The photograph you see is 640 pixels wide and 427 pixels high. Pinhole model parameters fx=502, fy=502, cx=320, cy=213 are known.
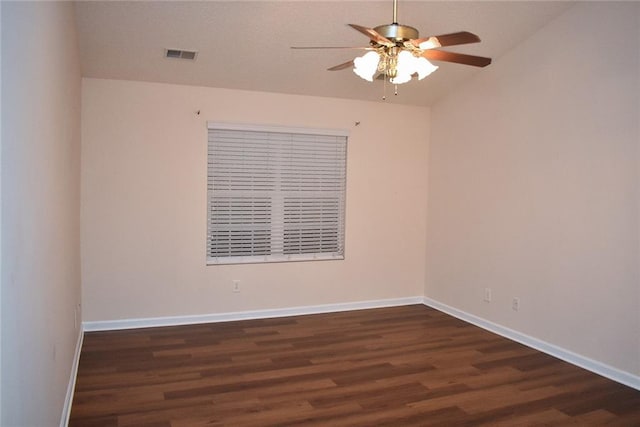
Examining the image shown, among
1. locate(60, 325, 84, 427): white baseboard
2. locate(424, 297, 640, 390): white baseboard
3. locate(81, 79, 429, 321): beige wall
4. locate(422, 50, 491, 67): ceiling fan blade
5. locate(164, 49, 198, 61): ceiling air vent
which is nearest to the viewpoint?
locate(60, 325, 84, 427): white baseboard

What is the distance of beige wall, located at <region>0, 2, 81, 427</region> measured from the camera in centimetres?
141

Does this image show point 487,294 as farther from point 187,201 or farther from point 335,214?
point 187,201

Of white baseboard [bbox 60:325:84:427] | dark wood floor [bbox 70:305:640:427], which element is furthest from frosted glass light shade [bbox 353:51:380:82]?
white baseboard [bbox 60:325:84:427]

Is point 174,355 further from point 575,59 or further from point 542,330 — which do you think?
point 575,59

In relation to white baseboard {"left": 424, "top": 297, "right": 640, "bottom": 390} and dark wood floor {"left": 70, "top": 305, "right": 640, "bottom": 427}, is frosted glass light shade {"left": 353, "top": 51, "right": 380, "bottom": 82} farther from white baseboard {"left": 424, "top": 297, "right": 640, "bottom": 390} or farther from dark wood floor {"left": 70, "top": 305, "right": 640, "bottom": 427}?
white baseboard {"left": 424, "top": 297, "right": 640, "bottom": 390}

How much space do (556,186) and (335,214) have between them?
2.28m

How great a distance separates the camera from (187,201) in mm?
4922

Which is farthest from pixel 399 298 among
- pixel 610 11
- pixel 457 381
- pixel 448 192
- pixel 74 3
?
pixel 74 3

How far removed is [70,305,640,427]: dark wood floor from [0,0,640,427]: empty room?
24mm

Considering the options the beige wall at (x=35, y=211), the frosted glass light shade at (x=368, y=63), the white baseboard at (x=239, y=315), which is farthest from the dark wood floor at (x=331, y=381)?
the frosted glass light shade at (x=368, y=63)

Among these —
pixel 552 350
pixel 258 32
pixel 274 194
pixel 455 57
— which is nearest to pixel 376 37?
pixel 455 57

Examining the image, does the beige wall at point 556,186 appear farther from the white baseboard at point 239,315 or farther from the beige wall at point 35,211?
the beige wall at point 35,211

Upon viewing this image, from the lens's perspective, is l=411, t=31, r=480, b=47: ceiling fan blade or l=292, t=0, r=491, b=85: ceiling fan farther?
l=292, t=0, r=491, b=85: ceiling fan

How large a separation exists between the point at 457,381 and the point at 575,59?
107 inches
